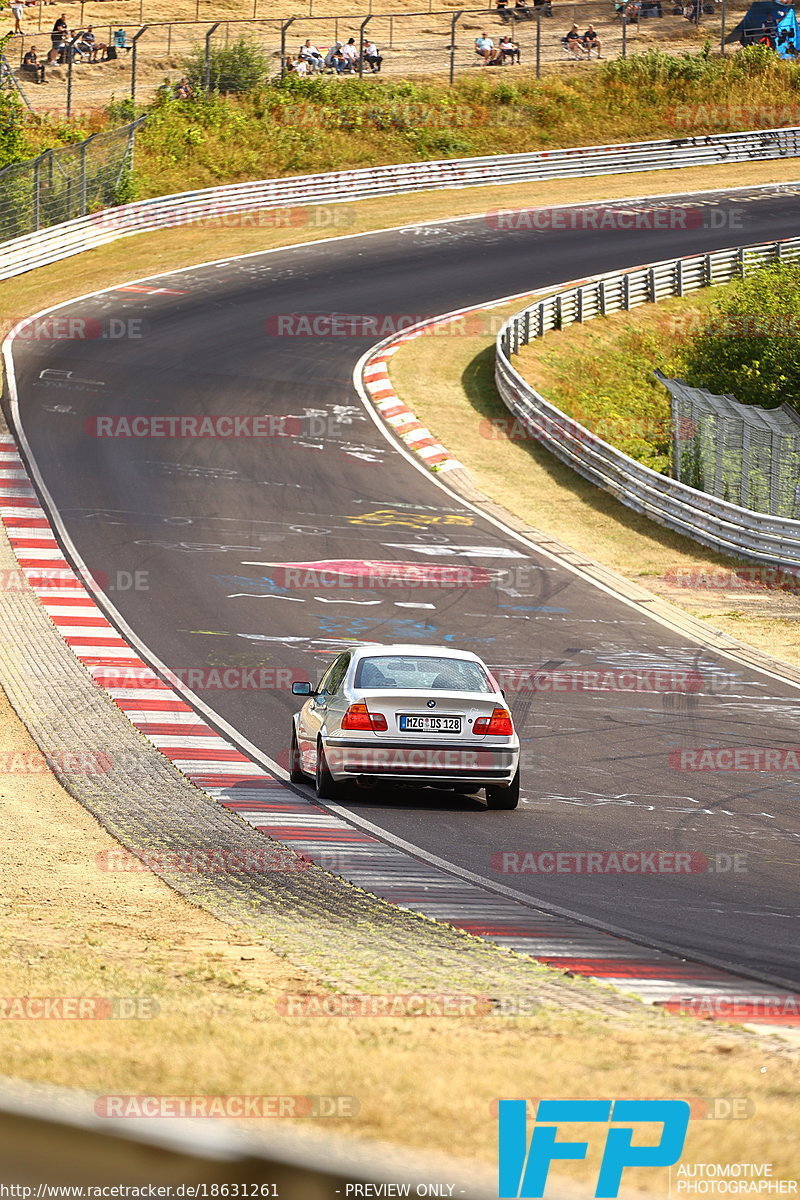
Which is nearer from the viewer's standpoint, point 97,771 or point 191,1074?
point 191,1074

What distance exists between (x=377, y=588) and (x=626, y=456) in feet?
29.7

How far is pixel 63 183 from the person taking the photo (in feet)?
152

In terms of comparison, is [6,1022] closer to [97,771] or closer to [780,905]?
[780,905]

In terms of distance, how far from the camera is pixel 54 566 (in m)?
22.4

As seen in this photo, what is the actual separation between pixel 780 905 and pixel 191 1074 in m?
5.54

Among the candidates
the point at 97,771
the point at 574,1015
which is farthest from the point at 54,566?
the point at 574,1015

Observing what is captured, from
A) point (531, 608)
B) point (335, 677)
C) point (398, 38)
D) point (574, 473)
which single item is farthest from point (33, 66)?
point (335, 677)

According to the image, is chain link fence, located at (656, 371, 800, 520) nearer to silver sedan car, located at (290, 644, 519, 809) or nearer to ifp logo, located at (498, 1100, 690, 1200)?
silver sedan car, located at (290, 644, 519, 809)

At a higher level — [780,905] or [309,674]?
[780,905]

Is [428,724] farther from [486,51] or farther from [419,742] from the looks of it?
[486,51]

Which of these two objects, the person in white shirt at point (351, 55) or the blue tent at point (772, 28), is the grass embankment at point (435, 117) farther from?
the blue tent at point (772, 28)

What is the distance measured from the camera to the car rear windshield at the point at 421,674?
13.0m

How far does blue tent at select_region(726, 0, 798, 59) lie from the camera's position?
71312mm

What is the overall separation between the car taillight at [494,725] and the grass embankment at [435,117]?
43.7 meters
